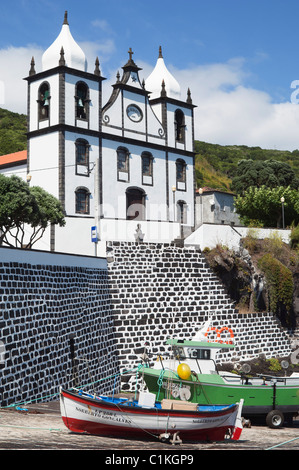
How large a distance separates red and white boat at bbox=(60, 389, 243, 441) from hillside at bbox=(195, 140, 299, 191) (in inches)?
2251

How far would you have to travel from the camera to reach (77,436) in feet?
35.1

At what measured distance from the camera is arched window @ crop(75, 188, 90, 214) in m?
30.6

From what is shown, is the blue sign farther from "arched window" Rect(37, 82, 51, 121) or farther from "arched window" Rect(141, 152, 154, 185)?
"arched window" Rect(141, 152, 154, 185)

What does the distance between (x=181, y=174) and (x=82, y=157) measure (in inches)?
318

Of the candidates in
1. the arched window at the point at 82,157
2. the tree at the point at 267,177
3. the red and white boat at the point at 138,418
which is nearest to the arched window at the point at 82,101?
the arched window at the point at 82,157

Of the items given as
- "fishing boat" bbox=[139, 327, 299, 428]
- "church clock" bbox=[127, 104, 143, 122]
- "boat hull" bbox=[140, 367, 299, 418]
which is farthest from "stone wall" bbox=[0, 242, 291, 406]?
"church clock" bbox=[127, 104, 143, 122]

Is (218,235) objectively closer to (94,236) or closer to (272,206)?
(94,236)

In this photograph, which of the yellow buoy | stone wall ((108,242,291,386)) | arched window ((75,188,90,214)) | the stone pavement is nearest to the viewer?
the stone pavement

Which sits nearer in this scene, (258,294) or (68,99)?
(258,294)

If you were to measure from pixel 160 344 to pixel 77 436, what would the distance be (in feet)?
38.4

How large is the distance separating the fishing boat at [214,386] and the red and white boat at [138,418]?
2156mm

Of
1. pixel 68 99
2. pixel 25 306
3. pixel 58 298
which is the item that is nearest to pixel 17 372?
pixel 25 306

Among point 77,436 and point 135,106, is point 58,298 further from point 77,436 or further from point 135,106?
point 135,106

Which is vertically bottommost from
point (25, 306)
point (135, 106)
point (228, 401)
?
point (228, 401)
